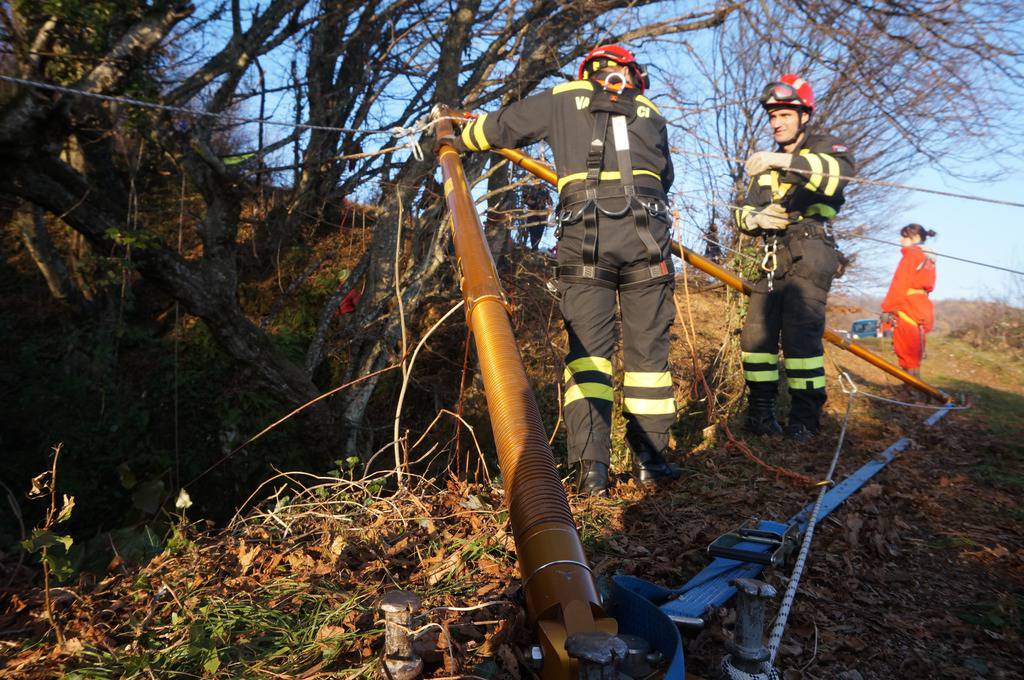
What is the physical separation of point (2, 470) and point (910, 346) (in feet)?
36.0

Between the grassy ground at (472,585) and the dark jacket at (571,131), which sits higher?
the dark jacket at (571,131)

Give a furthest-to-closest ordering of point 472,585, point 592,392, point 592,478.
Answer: point 592,392
point 592,478
point 472,585

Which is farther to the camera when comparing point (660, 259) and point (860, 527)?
point (660, 259)

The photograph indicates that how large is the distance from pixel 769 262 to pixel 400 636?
4471 millimetres

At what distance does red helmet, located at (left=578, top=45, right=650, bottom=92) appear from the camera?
343 cm

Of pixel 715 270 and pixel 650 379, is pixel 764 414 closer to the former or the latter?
pixel 715 270

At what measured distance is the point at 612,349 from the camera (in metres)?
3.35

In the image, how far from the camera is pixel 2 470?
18.5 feet

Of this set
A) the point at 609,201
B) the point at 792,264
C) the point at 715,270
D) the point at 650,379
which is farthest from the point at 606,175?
the point at 792,264

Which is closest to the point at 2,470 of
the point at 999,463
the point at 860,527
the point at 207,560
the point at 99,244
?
the point at 99,244

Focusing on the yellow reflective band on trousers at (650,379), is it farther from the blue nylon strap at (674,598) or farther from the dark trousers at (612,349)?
the blue nylon strap at (674,598)

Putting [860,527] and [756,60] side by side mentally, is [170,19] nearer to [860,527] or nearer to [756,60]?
[860,527]

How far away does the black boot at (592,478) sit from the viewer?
3096 millimetres

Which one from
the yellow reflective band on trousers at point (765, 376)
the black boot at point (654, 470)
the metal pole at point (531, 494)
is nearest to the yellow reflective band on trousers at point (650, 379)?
the black boot at point (654, 470)
